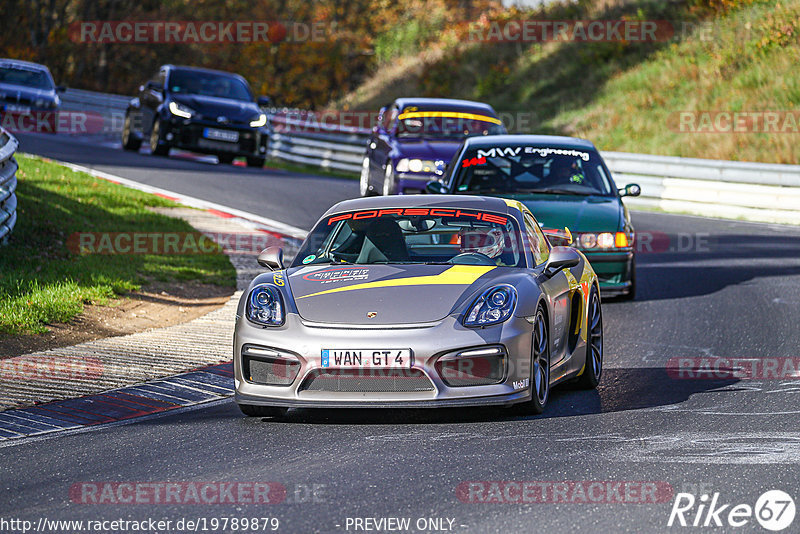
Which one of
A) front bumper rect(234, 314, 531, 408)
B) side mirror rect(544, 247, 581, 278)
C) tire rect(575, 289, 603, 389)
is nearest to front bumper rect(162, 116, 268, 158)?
tire rect(575, 289, 603, 389)

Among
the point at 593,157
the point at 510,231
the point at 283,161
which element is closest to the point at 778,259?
the point at 593,157

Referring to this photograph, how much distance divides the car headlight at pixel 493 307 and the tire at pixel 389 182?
10.7m

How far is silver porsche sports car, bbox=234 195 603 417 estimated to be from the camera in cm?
715

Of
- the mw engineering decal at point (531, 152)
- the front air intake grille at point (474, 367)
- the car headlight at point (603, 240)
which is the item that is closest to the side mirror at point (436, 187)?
the mw engineering decal at point (531, 152)

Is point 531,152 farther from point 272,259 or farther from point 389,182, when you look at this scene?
point 272,259

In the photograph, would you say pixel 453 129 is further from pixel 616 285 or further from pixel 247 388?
pixel 247 388

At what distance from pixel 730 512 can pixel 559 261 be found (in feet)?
9.55

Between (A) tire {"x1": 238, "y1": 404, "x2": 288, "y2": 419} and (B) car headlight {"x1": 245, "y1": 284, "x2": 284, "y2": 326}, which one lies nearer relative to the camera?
(B) car headlight {"x1": 245, "y1": 284, "x2": 284, "y2": 326}

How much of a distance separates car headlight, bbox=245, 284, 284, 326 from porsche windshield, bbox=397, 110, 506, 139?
11.5m

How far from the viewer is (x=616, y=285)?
41.8ft

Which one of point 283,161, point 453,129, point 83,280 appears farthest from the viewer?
point 283,161

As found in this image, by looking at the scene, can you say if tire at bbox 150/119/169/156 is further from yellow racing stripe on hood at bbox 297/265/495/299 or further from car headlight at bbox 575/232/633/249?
yellow racing stripe on hood at bbox 297/265/495/299

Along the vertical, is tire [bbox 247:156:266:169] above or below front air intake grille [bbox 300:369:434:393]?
below

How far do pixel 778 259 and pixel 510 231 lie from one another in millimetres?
9024
